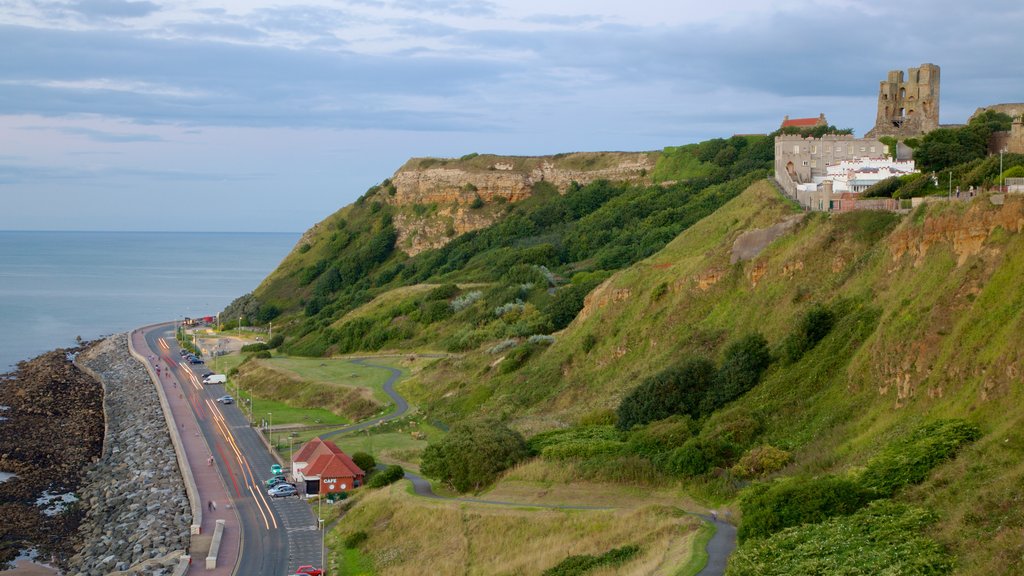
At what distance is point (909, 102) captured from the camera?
6425cm

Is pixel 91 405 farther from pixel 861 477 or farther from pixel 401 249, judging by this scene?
pixel 861 477

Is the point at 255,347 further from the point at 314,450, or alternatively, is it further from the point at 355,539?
the point at 355,539

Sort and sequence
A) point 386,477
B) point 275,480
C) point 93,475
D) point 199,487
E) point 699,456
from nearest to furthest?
point 699,456 → point 386,477 → point 275,480 → point 199,487 → point 93,475

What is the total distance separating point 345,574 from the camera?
31.6 metres

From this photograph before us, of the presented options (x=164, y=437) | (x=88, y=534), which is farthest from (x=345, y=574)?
Result: (x=164, y=437)

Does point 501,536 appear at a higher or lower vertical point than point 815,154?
lower

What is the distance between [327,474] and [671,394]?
45.0ft

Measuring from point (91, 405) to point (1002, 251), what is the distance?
60847 mm

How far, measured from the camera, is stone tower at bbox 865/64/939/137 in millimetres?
62500

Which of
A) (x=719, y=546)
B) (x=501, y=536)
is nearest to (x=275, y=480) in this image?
(x=501, y=536)

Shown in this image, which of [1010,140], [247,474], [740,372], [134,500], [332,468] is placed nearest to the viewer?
[740,372]

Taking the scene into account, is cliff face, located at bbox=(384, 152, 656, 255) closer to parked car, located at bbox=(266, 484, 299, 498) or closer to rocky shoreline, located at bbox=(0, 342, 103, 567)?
rocky shoreline, located at bbox=(0, 342, 103, 567)

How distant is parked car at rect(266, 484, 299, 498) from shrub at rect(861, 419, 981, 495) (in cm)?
2403

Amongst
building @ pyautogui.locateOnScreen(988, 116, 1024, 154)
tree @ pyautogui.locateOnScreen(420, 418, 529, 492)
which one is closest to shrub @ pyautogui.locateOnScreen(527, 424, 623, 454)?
tree @ pyautogui.locateOnScreen(420, 418, 529, 492)
